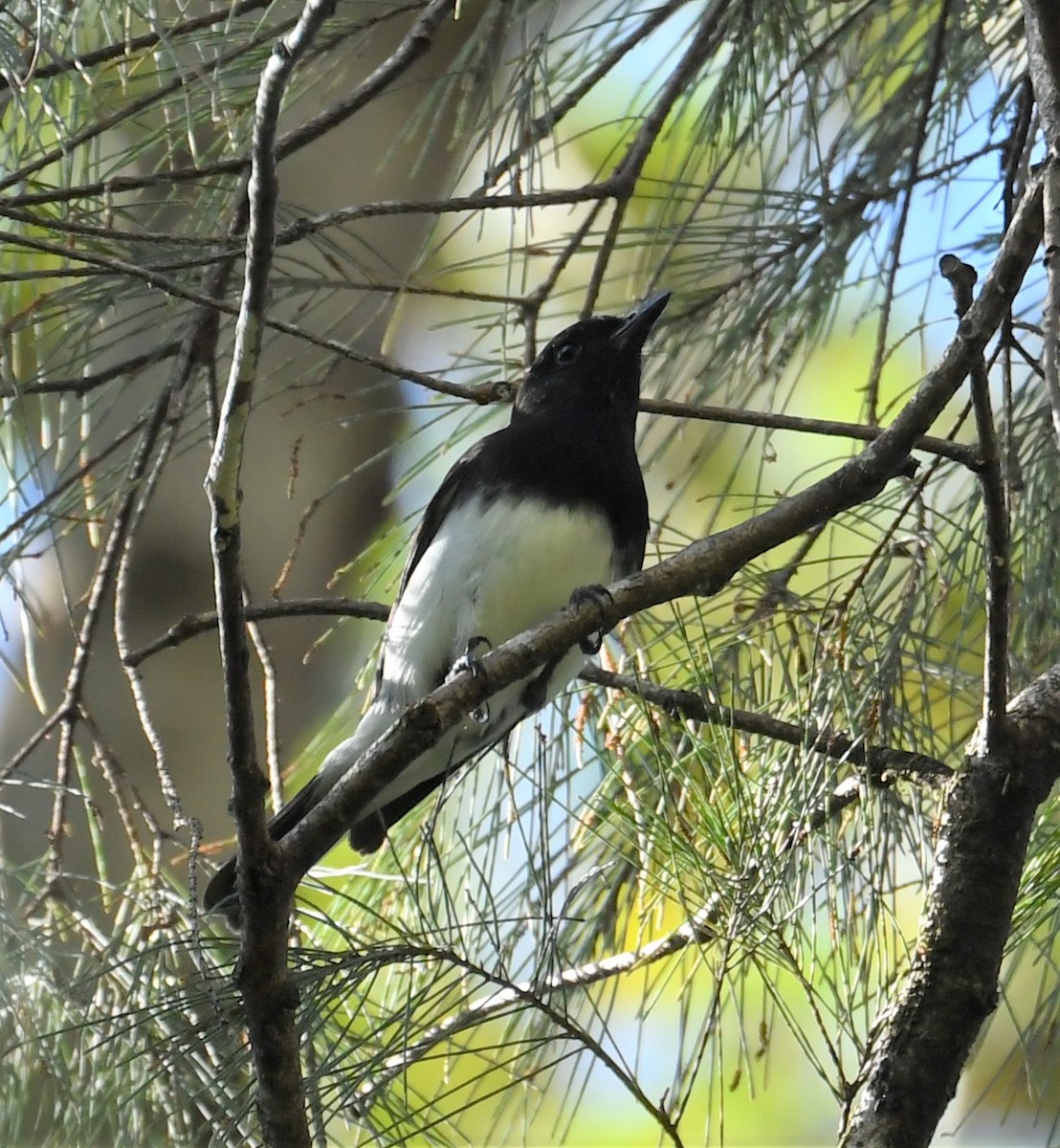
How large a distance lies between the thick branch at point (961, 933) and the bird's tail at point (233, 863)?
0.73 meters

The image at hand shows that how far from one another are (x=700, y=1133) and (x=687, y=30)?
2.87 metres

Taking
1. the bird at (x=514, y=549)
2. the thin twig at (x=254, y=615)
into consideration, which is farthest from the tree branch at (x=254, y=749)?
the bird at (x=514, y=549)

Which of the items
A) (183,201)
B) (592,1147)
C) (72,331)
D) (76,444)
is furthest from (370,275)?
(592,1147)

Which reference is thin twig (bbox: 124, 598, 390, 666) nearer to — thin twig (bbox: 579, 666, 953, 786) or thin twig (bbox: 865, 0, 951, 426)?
thin twig (bbox: 579, 666, 953, 786)

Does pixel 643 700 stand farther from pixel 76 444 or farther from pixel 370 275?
pixel 76 444

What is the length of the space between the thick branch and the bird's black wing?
1.11m

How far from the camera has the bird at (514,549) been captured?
2254 millimetres

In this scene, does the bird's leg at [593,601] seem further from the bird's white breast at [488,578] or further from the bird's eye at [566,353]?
the bird's eye at [566,353]

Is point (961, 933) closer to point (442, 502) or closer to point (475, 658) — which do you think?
point (475, 658)

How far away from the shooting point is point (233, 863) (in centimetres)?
199

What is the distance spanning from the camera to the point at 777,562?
8.21ft

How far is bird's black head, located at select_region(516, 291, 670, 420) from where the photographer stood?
7.93 feet

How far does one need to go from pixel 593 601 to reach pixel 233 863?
2.58 feet

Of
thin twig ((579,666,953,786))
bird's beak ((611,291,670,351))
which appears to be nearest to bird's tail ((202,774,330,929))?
thin twig ((579,666,953,786))
